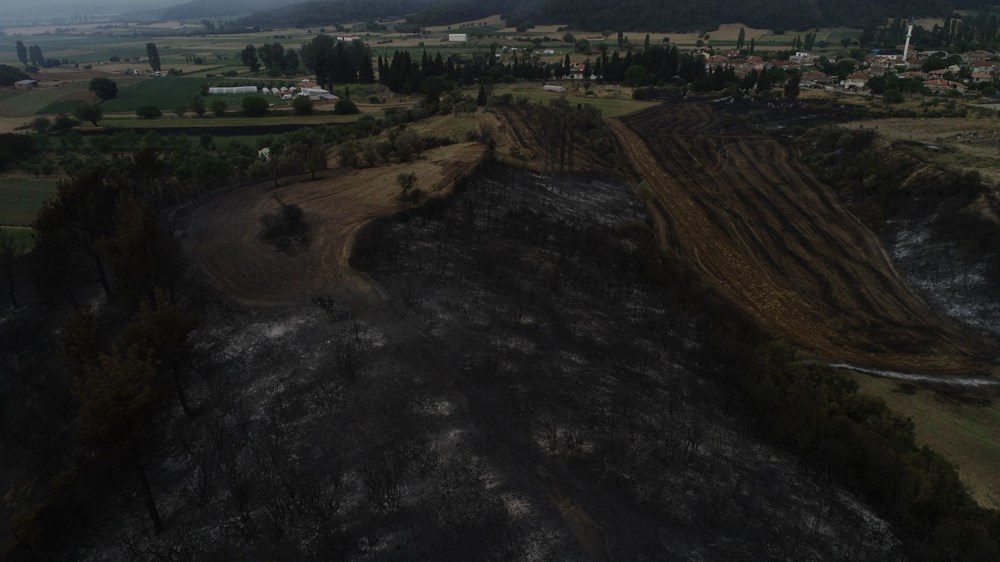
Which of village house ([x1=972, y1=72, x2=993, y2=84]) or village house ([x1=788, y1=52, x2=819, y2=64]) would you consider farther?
village house ([x1=788, y1=52, x2=819, y2=64])

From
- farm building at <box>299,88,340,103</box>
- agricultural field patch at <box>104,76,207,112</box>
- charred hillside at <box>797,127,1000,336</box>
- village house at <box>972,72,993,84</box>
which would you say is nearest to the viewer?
charred hillside at <box>797,127,1000,336</box>

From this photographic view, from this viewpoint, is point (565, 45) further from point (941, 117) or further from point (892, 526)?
point (892, 526)

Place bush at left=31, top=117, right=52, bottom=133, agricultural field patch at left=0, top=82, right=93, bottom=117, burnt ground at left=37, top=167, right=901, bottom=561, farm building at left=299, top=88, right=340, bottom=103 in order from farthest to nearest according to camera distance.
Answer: agricultural field patch at left=0, top=82, right=93, bottom=117
farm building at left=299, top=88, right=340, bottom=103
bush at left=31, top=117, right=52, bottom=133
burnt ground at left=37, top=167, right=901, bottom=561

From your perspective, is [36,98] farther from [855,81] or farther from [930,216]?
[855,81]

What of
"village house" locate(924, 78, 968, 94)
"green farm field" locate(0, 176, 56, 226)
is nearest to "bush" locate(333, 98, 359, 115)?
"green farm field" locate(0, 176, 56, 226)

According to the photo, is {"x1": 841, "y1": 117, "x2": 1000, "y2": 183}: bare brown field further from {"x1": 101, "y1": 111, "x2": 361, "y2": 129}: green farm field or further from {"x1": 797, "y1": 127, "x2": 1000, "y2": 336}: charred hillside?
{"x1": 101, "y1": 111, "x2": 361, "y2": 129}: green farm field
